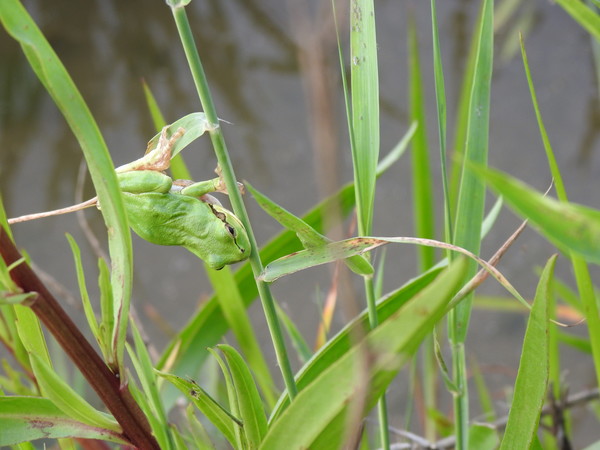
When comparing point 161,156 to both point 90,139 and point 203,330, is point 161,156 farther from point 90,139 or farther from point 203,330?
point 203,330

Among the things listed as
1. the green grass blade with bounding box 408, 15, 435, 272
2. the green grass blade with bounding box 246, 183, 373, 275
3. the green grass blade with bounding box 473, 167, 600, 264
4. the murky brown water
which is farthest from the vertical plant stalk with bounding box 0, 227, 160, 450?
the murky brown water

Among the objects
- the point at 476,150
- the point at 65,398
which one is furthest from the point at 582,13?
the point at 65,398

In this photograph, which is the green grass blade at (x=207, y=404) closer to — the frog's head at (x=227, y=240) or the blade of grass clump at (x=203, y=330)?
the frog's head at (x=227, y=240)

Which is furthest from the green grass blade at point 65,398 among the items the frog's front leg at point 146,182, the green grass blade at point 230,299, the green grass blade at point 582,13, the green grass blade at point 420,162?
the green grass blade at point 420,162

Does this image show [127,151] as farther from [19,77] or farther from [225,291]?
[225,291]

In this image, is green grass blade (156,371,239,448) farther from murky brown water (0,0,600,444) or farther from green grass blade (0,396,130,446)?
murky brown water (0,0,600,444)
